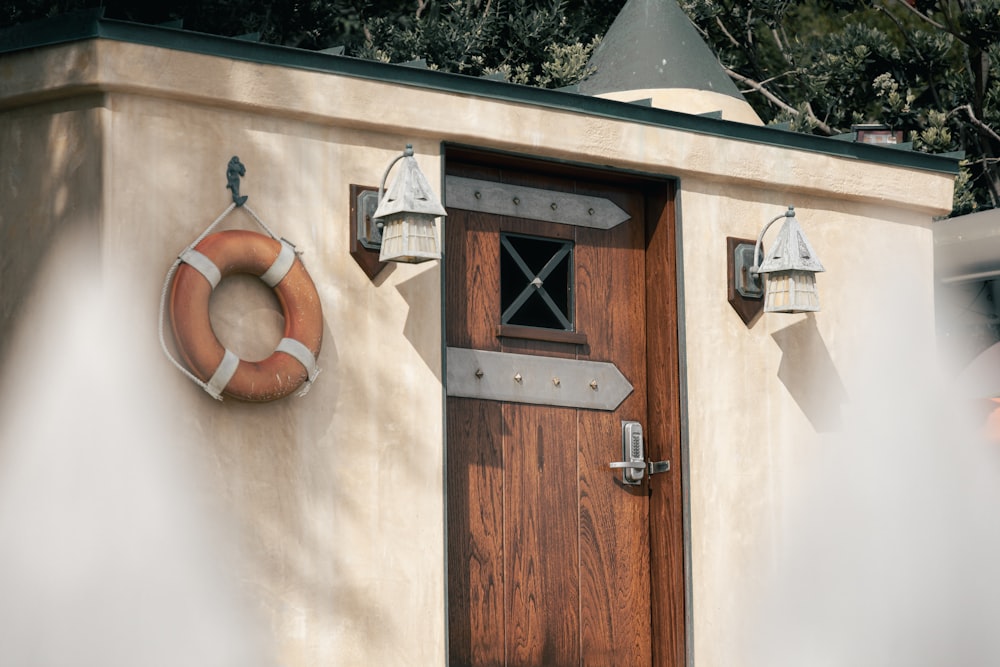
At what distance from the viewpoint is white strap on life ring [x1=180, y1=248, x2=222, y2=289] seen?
5848mm

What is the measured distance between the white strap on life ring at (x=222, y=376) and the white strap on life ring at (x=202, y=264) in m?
0.30

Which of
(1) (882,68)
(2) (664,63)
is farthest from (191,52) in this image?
(1) (882,68)

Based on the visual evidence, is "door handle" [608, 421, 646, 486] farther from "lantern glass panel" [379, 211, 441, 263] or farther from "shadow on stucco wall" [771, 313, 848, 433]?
"lantern glass panel" [379, 211, 441, 263]

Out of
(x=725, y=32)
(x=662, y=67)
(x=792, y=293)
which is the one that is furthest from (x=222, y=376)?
(x=725, y=32)

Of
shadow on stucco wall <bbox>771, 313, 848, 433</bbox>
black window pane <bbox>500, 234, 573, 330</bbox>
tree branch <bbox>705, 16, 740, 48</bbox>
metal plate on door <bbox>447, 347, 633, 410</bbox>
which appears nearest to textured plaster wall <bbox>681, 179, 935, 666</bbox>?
shadow on stucco wall <bbox>771, 313, 848, 433</bbox>

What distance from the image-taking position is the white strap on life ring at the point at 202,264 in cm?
585

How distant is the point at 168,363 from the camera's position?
584cm

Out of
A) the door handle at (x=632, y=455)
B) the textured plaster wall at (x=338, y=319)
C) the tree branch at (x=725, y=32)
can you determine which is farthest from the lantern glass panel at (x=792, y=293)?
the tree branch at (x=725, y=32)

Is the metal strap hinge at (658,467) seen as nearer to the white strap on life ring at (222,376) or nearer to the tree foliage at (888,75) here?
the white strap on life ring at (222,376)

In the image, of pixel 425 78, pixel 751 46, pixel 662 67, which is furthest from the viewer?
pixel 751 46

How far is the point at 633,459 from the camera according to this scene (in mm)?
7086

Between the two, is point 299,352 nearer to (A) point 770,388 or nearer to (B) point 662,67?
(A) point 770,388

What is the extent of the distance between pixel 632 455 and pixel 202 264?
226 cm

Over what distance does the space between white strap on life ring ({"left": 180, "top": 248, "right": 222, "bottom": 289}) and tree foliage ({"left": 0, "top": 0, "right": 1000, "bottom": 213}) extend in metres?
8.10
